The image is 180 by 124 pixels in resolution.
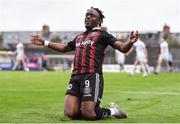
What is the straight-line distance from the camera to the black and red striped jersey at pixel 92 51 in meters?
9.67

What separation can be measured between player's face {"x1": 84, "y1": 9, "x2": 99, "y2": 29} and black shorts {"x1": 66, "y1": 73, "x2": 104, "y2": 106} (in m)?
0.86

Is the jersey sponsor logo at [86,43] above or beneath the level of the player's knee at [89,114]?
above

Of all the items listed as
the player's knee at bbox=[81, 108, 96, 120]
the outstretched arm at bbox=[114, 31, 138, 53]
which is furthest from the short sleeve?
the player's knee at bbox=[81, 108, 96, 120]

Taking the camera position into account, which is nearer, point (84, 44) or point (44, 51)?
point (84, 44)

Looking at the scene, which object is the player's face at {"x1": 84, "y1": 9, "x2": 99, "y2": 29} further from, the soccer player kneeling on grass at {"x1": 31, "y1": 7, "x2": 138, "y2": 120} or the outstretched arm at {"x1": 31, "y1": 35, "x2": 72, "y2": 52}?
the outstretched arm at {"x1": 31, "y1": 35, "x2": 72, "y2": 52}

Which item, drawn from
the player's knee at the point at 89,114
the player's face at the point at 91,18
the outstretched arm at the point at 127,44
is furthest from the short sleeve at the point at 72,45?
the player's knee at the point at 89,114

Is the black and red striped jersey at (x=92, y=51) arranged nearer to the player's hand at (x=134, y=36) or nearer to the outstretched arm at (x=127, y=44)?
the outstretched arm at (x=127, y=44)

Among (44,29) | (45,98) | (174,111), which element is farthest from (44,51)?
(174,111)

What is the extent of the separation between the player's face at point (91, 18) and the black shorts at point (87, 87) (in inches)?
34.0

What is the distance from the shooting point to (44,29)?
5238 centimetres

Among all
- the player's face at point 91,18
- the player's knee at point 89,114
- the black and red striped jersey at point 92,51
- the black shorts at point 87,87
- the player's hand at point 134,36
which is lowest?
the player's knee at point 89,114

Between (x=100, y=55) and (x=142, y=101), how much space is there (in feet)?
11.3

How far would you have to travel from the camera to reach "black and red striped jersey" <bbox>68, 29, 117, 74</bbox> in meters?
9.67

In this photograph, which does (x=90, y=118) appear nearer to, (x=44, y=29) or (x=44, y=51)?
(x=44, y=51)
